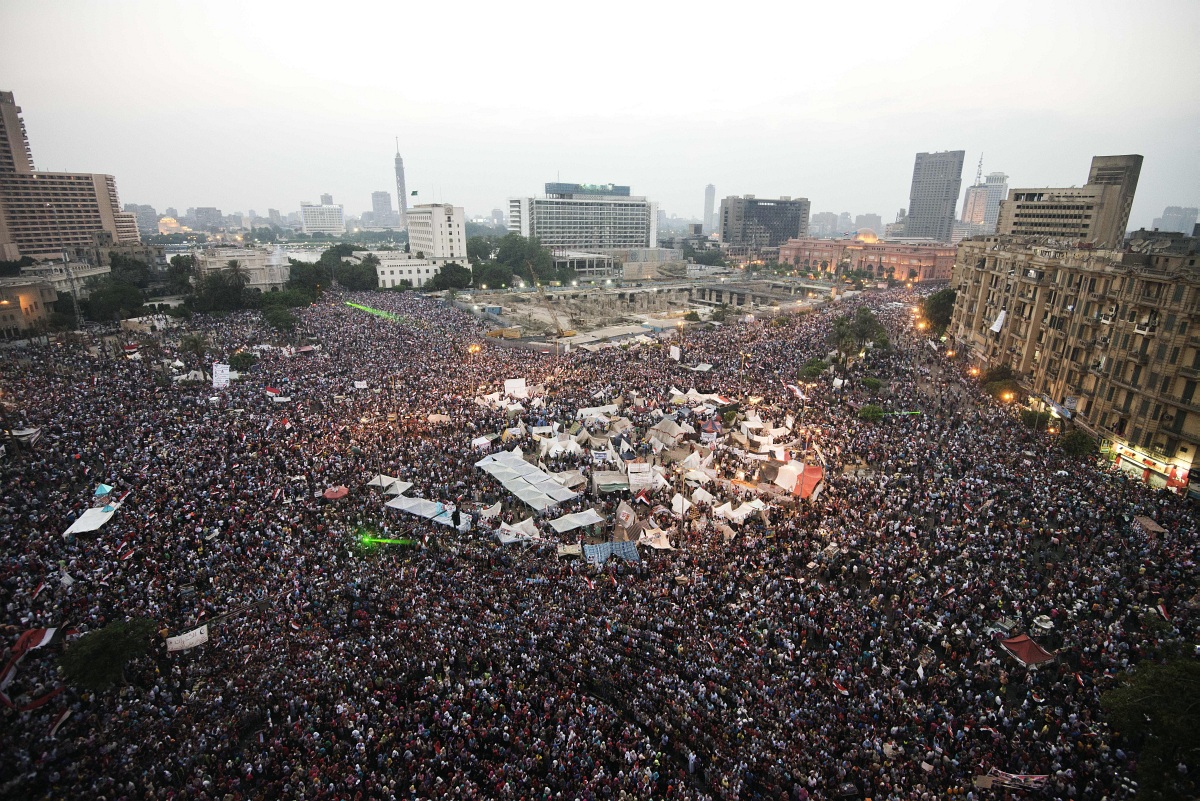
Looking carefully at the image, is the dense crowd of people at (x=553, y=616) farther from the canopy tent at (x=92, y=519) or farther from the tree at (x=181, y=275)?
the tree at (x=181, y=275)

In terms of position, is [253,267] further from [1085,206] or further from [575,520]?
[1085,206]

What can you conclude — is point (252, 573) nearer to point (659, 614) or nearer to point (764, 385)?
point (659, 614)

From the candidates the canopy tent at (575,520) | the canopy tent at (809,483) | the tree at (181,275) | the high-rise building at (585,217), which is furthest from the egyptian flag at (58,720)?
the high-rise building at (585,217)

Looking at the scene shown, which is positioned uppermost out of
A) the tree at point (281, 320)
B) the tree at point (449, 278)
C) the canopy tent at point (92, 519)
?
the tree at point (449, 278)

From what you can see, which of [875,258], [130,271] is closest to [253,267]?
[130,271]

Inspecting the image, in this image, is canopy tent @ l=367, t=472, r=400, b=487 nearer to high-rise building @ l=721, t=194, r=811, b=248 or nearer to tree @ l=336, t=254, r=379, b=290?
tree @ l=336, t=254, r=379, b=290
